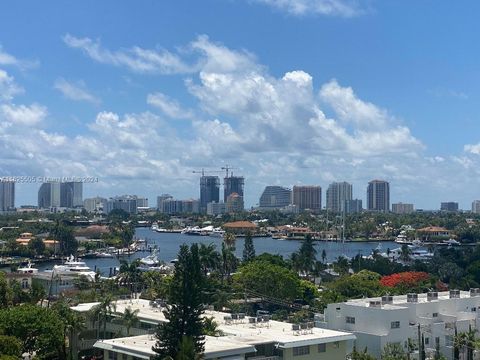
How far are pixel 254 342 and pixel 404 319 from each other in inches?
316

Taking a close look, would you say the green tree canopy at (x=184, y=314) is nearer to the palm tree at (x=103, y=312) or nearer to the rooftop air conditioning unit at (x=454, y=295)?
the palm tree at (x=103, y=312)

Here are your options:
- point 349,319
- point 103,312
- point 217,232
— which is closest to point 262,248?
point 217,232

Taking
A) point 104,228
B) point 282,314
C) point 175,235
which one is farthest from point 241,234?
point 282,314

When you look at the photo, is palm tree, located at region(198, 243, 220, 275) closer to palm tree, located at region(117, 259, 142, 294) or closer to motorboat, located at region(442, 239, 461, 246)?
palm tree, located at region(117, 259, 142, 294)

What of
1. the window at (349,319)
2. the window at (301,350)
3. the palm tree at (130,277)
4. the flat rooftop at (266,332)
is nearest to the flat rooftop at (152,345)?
the flat rooftop at (266,332)

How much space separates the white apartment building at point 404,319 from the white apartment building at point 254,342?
1086 millimetres

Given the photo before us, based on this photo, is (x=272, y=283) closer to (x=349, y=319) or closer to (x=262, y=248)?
(x=349, y=319)

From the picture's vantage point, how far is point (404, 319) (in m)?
25.4

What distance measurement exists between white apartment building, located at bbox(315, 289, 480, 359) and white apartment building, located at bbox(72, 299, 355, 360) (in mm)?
1086

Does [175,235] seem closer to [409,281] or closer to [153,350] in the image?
[409,281]

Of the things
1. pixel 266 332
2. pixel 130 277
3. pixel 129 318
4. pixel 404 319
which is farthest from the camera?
pixel 130 277

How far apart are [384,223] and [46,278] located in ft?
313

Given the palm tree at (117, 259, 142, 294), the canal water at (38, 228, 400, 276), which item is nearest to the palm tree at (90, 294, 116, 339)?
the palm tree at (117, 259, 142, 294)

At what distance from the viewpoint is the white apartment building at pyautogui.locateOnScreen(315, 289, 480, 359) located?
2491 cm
